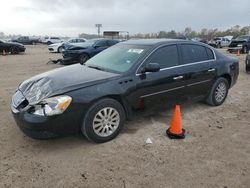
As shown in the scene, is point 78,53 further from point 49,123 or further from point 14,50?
point 14,50

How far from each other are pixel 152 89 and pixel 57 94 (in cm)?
163

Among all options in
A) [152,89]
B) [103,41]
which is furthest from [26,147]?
[103,41]

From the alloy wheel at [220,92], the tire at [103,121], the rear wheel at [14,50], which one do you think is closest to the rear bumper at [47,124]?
the tire at [103,121]

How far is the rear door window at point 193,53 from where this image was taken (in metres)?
4.74

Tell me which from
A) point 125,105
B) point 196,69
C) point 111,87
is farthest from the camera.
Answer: point 196,69

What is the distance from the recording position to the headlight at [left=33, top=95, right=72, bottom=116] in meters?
3.28

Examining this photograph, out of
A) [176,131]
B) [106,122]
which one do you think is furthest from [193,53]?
[106,122]

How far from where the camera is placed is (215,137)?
13.1 ft

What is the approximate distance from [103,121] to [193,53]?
248cm

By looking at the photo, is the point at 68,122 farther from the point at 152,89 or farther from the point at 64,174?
the point at 152,89

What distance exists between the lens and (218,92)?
5488 mm

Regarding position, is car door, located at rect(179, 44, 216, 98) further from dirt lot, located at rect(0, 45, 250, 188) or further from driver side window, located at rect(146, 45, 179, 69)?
dirt lot, located at rect(0, 45, 250, 188)

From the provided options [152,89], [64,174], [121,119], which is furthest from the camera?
[152,89]

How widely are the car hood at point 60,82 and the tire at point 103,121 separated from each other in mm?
367
